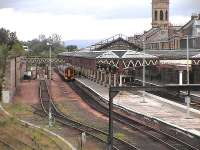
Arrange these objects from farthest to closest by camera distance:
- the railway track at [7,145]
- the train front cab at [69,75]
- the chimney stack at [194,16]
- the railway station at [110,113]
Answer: the chimney stack at [194,16]
the train front cab at [69,75]
the railway station at [110,113]
the railway track at [7,145]

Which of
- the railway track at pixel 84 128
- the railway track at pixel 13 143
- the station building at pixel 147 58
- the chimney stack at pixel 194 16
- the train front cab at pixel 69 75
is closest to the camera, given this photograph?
the railway track at pixel 13 143

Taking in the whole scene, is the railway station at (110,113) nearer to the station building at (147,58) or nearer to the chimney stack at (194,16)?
the station building at (147,58)

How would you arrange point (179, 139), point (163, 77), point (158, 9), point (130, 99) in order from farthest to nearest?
point (158, 9), point (163, 77), point (130, 99), point (179, 139)

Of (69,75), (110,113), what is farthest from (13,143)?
(69,75)

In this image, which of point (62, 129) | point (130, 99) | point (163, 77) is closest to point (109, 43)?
point (163, 77)

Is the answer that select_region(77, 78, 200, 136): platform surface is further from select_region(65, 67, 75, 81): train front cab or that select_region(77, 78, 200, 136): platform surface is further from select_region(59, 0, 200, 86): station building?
select_region(65, 67, 75, 81): train front cab

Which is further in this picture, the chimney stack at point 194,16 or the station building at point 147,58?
the chimney stack at point 194,16

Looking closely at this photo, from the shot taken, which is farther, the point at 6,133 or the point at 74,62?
the point at 74,62

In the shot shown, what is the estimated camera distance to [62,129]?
33250 mm

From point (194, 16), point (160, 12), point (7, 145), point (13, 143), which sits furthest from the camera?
point (160, 12)

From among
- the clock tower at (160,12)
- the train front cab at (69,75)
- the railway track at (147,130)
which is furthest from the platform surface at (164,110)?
the clock tower at (160,12)

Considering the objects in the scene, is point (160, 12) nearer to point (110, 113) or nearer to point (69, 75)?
point (69, 75)

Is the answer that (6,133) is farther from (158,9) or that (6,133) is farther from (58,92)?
(158,9)

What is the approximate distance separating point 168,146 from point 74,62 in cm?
7581
